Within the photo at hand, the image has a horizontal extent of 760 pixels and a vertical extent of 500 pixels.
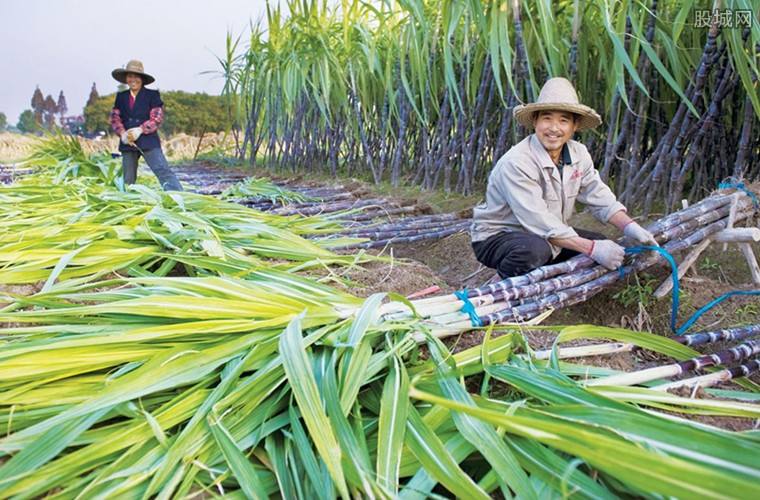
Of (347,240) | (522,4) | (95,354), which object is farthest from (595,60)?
(95,354)

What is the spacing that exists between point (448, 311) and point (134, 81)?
3288mm

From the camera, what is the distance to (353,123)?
16.0ft

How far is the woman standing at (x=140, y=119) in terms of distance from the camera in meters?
3.66

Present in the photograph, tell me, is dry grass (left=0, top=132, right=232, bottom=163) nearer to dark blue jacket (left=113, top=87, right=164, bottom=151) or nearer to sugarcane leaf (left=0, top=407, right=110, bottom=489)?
dark blue jacket (left=113, top=87, right=164, bottom=151)

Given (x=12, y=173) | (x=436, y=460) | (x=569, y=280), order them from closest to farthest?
(x=436, y=460)
(x=569, y=280)
(x=12, y=173)

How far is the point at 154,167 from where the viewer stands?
3.71m

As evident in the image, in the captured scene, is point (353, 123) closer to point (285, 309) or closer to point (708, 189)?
point (708, 189)

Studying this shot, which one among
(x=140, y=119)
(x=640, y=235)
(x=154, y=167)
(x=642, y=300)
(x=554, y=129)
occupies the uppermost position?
(x=140, y=119)

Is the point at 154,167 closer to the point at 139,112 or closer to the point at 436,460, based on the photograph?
the point at 139,112

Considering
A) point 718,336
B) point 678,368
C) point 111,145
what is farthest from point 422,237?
point 111,145

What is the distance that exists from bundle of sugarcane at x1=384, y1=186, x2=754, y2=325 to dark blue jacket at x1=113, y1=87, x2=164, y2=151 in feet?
9.96

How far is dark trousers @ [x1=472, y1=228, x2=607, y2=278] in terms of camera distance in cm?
179

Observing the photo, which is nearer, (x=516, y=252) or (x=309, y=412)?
(x=309, y=412)

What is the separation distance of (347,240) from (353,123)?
2923 mm
